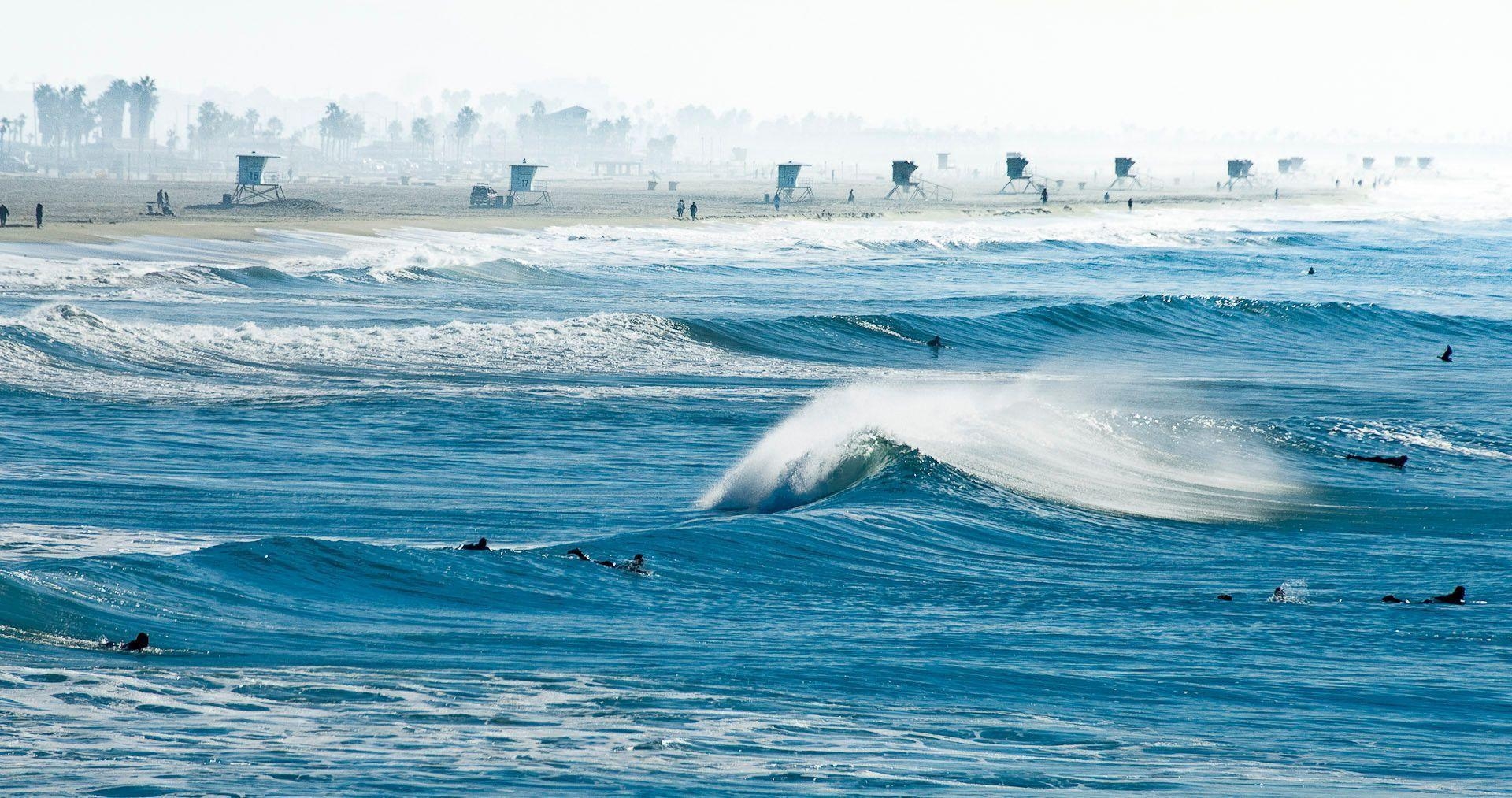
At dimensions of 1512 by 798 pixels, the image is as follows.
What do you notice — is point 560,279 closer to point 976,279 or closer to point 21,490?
point 976,279

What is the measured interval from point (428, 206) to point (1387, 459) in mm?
81994

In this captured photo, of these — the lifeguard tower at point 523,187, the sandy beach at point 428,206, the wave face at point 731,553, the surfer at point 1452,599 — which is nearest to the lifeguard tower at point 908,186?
the sandy beach at point 428,206

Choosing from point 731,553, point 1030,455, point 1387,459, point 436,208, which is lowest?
point 731,553

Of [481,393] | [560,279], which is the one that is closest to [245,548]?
[481,393]

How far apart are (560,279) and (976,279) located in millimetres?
14913

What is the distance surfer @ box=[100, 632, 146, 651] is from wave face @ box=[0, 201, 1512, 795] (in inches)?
2.7

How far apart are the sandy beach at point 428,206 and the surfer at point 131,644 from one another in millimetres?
45126

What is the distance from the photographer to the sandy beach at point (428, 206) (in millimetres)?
66375

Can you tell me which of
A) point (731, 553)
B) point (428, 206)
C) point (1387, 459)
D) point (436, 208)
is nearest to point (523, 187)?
point (428, 206)

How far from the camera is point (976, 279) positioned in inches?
2222

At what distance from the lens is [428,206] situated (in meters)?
98.3

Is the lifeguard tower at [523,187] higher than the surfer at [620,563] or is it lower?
higher

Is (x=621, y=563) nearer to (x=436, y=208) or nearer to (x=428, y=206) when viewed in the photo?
(x=436, y=208)

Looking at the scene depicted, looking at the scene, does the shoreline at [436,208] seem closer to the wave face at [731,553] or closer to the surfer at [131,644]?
the wave face at [731,553]
